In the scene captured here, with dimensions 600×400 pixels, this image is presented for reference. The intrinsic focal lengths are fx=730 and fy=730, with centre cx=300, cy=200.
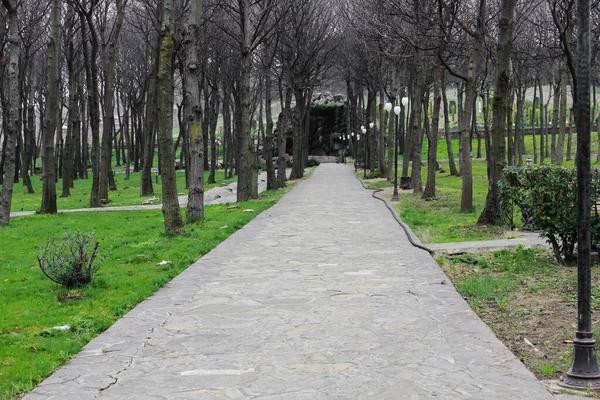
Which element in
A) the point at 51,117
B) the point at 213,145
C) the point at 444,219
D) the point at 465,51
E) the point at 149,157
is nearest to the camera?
the point at 444,219

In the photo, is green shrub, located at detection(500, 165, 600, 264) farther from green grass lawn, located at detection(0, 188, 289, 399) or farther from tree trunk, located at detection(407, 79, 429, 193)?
tree trunk, located at detection(407, 79, 429, 193)

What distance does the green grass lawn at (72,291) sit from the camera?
19.9 feet

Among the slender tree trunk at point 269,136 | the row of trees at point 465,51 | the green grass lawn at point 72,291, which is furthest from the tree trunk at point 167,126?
the slender tree trunk at point 269,136

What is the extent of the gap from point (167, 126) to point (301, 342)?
9.87 metres

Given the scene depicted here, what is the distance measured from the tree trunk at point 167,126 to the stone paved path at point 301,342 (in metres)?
4.52

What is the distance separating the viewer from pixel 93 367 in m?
5.75

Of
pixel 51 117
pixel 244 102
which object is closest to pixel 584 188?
pixel 51 117

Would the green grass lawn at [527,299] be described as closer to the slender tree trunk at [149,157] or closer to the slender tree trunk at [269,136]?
the slender tree trunk at [269,136]

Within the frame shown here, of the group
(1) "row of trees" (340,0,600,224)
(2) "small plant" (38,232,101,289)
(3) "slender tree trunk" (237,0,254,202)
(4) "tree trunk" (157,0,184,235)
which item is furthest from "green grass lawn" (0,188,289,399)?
(3) "slender tree trunk" (237,0,254,202)

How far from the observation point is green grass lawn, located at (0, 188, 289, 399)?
19.9 ft

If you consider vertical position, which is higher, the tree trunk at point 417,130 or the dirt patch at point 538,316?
the tree trunk at point 417,130

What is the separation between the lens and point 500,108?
15367mm

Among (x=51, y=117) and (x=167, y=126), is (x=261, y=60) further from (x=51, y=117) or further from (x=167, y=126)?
(x=167, y=126)

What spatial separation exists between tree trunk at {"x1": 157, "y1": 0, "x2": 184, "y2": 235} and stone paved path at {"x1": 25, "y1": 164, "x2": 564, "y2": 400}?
452cm
